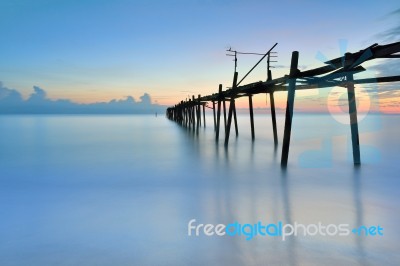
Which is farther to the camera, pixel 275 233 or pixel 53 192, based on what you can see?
pixel 53 192

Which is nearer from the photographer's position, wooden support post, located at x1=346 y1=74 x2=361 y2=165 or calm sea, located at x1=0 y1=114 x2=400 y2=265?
calm sea, located at x1=0 y1=114 x2=400 y2=265

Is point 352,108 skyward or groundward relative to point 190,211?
skyward

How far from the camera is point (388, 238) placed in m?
3.65

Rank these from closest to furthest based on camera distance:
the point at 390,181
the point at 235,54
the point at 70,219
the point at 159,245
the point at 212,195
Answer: the point at 159,245
the point at 70,219
the point at 212,195
the point at 390,181
the point at 235,54

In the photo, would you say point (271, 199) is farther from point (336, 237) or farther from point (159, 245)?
point (159, 245)

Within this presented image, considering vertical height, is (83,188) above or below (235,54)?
below

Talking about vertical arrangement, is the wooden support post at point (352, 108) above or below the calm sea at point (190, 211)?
above

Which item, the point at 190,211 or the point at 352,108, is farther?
the point at 352,108

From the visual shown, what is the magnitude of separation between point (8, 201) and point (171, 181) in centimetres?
376

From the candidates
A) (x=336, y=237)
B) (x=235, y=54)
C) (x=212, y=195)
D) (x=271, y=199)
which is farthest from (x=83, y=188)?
(x=235, y=54)

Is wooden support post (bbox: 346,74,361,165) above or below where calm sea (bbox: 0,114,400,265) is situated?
above

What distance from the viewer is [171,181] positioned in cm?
779

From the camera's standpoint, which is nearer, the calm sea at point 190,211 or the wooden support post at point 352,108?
the calm sea at point 190,211

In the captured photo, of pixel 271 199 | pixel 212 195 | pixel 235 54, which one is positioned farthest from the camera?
pixel 235 54
